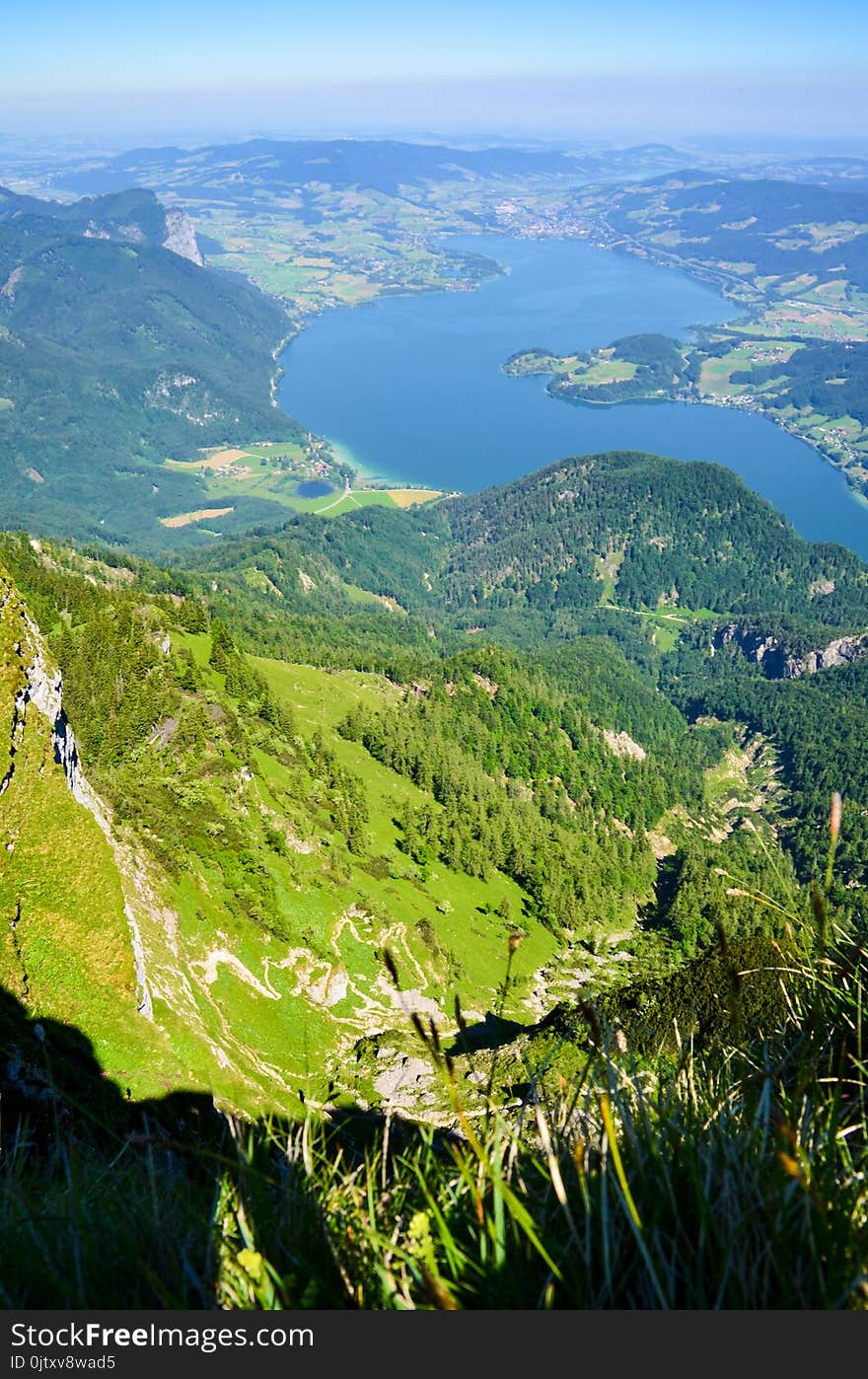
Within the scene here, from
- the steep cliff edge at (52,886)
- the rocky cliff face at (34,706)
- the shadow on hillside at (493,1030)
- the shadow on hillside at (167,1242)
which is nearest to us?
the shadow on hillside at (167,1242)

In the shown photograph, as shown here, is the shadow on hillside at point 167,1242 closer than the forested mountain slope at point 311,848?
Yes

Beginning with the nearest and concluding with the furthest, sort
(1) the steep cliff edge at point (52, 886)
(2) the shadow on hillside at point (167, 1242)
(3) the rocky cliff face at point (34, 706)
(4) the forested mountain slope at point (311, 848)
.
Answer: (2) the shadow on hillside at point (167, 1242), (1) the steep cliff edge at point (52, 886), (3) the rocky cliff face at point (34, 706), (4) the forested mountain slope at point (311, 848)

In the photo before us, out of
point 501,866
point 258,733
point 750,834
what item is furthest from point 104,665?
point 750,834

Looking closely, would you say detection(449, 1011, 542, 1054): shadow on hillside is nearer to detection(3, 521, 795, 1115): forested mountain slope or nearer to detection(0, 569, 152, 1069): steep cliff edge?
detection(3, 521, 795, 1115): forested mountain slope

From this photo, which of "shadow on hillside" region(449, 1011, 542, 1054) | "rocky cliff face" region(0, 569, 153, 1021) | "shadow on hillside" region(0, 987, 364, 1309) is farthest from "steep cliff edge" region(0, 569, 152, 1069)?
"shadow on hillside" region(449, 1011, 542, 1054)

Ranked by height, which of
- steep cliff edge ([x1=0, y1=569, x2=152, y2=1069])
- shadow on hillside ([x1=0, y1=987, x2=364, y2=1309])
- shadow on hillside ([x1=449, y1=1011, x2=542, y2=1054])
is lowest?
shadow on hillside ([x1=449, y1=1011, x2=542, y2=1054])

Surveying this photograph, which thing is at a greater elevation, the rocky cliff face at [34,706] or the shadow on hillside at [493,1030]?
the rocky cliff face at [34,706]

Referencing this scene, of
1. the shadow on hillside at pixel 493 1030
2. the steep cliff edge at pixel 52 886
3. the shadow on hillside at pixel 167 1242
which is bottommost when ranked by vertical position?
the shadow on hillside at pixel 493 1030

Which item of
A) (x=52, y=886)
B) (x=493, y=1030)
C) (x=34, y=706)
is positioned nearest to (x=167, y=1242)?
(x=52, y=886)

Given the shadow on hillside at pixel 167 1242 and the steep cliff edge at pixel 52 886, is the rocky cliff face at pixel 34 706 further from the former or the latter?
the shadow on hillside at pixel 167 1242

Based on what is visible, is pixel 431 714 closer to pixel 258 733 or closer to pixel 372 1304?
pixel 258 733

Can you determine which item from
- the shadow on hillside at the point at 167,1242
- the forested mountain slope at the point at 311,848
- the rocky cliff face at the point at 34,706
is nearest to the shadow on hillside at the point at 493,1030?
the forested mountain slope at the point at 311,848
